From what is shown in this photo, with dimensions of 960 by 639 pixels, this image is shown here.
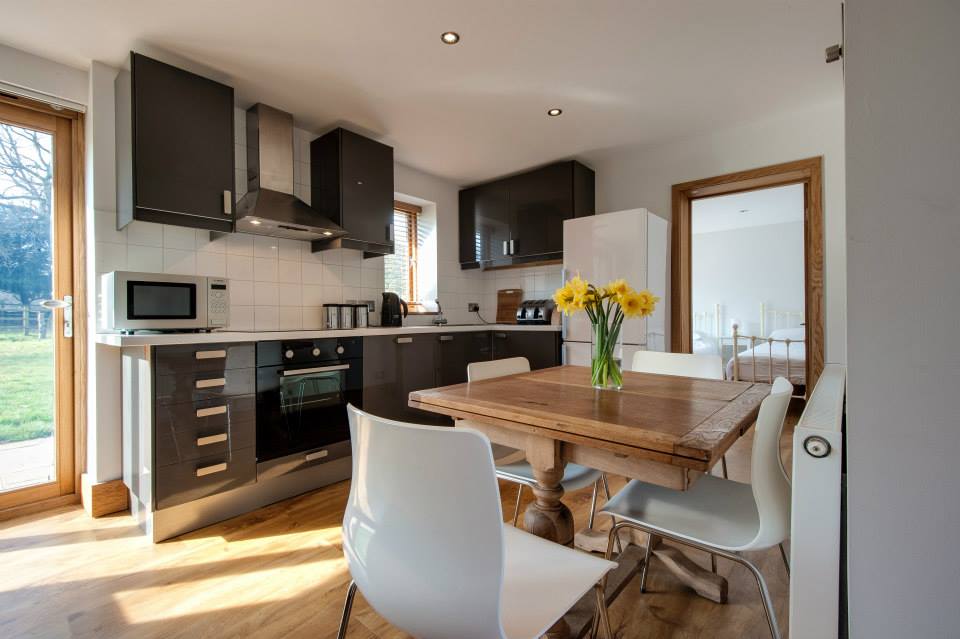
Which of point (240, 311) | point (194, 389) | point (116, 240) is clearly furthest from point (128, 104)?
point (194, 389)

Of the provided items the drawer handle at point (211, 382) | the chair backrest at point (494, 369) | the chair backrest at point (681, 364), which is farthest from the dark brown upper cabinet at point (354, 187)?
the chair backrest at point (681, 364)

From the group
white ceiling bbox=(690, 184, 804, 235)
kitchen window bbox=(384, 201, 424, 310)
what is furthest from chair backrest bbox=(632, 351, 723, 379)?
white ceiling bbox=(690, 184, 804, 235)

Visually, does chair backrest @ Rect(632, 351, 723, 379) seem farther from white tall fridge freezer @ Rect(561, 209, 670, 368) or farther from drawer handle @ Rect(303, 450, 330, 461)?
drawer handle @ Rect(303, 450, 330, 461)

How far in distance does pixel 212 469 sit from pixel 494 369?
1448 mm

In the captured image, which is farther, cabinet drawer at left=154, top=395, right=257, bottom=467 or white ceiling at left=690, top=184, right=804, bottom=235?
white ceiling at left=690, top=184, right=804, bottom=235

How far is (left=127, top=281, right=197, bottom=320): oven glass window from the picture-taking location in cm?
204

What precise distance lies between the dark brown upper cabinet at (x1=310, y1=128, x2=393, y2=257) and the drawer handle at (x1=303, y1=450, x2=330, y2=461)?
1384 mm

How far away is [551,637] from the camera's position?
124 cm

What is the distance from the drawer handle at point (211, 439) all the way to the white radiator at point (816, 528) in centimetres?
225

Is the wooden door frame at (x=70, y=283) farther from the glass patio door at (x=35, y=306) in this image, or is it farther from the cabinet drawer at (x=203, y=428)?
the cabinet drawer at (x=203, y=428)

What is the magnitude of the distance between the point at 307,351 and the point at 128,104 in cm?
151

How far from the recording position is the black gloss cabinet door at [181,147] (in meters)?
2.16

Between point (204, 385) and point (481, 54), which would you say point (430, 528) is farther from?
point (481, 54)

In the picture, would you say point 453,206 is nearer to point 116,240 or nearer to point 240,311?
point 240,311
